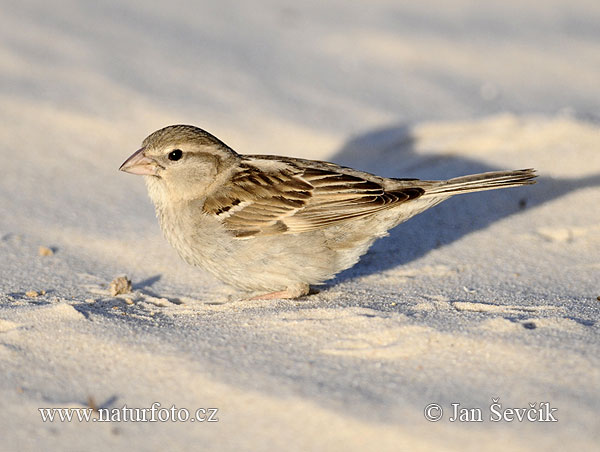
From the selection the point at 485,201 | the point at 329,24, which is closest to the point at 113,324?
the point at 485,201

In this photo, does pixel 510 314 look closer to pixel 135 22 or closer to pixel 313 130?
pixel 313 130

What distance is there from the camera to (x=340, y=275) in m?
5.88

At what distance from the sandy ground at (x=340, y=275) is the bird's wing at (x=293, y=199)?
1.81ft

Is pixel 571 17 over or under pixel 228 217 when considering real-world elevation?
over

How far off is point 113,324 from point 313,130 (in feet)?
13.9

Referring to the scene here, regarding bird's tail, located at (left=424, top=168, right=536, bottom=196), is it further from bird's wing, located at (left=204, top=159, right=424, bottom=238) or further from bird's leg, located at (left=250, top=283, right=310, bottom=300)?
bird's leg, located at (left=250, top=283, right=310, bottom=300)

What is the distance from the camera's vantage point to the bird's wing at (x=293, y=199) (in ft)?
17.1

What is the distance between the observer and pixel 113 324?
4.42 m

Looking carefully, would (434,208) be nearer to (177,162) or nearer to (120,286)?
(177,162)

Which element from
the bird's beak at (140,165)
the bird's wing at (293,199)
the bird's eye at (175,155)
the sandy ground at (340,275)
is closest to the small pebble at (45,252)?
the sandy ground at (340,275)

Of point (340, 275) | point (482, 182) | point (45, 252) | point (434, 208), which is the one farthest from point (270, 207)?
point (434, 208)

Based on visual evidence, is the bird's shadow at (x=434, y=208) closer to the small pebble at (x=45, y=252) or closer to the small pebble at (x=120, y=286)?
the small pebble at (x=120, y=286)

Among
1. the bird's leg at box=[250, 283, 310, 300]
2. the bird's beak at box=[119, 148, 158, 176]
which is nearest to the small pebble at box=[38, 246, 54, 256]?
the bird's beak at box=[119, 148, 158, 176]

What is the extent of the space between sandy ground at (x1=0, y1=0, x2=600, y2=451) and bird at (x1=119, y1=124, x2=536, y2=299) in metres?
0.27
